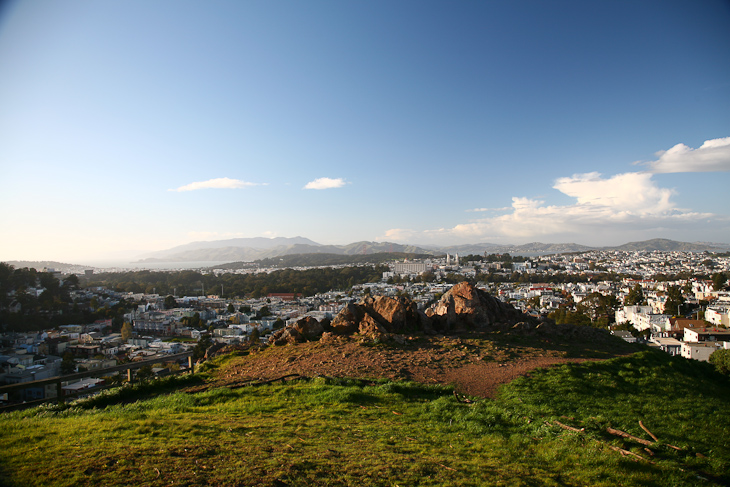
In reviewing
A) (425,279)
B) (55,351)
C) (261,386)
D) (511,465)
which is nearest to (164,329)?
(55,351)

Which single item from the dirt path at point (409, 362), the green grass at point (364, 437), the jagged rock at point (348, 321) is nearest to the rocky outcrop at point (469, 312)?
the dirt path at point (409, 362)

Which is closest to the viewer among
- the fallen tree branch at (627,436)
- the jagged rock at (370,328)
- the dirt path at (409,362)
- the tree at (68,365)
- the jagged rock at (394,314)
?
the fallen tree branch at (627,436)

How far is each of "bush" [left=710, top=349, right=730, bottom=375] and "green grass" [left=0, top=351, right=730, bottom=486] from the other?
9344mm

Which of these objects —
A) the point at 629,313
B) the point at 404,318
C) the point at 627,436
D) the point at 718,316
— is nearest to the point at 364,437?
the point at 627,436

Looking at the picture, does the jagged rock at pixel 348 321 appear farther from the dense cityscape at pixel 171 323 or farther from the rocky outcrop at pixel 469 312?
the rocky outcrop at pixel 469 312

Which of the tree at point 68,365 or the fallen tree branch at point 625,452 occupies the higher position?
the fallen tree branch at point 625,452

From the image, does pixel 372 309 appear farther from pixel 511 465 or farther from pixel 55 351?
pixel 55 351

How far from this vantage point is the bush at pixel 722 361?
45.9 feet

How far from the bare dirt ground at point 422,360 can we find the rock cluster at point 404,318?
0.74 meters

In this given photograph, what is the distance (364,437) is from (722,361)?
60.2 feet

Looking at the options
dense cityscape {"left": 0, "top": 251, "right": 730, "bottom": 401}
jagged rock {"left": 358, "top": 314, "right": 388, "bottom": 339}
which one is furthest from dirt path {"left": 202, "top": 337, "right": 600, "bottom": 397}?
dense cityscape {"left": 0, "top": 251, "right": 730, "bottom": 401}

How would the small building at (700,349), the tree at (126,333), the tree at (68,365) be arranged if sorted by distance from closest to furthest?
the tree at (68,365) → the small building at (700,349) → the tree at (126,333)

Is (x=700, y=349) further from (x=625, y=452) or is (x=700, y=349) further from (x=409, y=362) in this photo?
(x=625, y=452)

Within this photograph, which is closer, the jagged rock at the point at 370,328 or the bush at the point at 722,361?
the jagged rock at the point at 370,328
